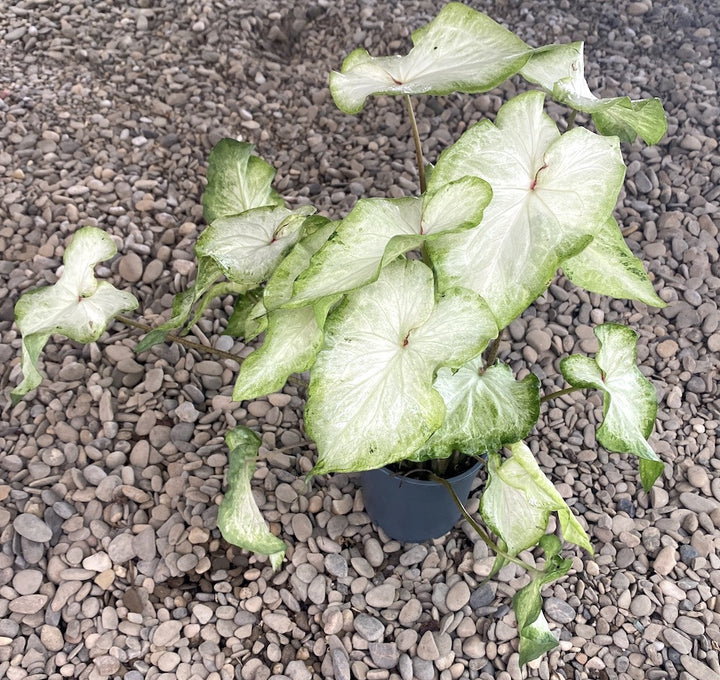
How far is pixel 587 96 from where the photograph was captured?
893 mm

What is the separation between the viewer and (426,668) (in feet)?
4.10

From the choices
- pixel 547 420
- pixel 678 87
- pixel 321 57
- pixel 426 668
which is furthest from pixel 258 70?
pixel 426 668

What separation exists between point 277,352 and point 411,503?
50 cm

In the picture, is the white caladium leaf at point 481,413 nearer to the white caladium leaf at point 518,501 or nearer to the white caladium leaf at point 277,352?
the white caladium leaf at point 518,501

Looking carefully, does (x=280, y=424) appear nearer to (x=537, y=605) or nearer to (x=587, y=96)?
(x=537, y=605)

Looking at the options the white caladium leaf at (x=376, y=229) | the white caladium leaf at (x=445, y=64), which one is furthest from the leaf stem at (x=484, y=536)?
the white caladium leaf at (x=445, y=64)

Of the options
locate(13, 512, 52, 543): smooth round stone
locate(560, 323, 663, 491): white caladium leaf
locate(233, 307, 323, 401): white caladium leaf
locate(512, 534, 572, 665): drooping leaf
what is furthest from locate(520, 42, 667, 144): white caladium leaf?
locate(13, 512, 52, 543): smooth round stone

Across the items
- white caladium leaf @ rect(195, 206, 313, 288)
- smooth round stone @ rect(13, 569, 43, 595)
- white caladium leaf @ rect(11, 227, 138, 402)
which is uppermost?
white caladium leaf @ rect(195, 206, 313, 288)

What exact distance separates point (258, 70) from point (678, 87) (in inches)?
49.4

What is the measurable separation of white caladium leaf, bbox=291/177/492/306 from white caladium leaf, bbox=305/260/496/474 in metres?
0.04

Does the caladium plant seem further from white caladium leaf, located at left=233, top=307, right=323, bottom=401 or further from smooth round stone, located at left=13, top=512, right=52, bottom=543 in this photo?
smooth round stone, located at left=13, top=512, right=52, bottom=543

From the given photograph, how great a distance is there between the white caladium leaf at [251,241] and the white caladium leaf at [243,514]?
0.28m

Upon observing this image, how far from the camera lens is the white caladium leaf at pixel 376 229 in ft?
2.50

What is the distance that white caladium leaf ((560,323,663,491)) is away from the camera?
930 millimetres
